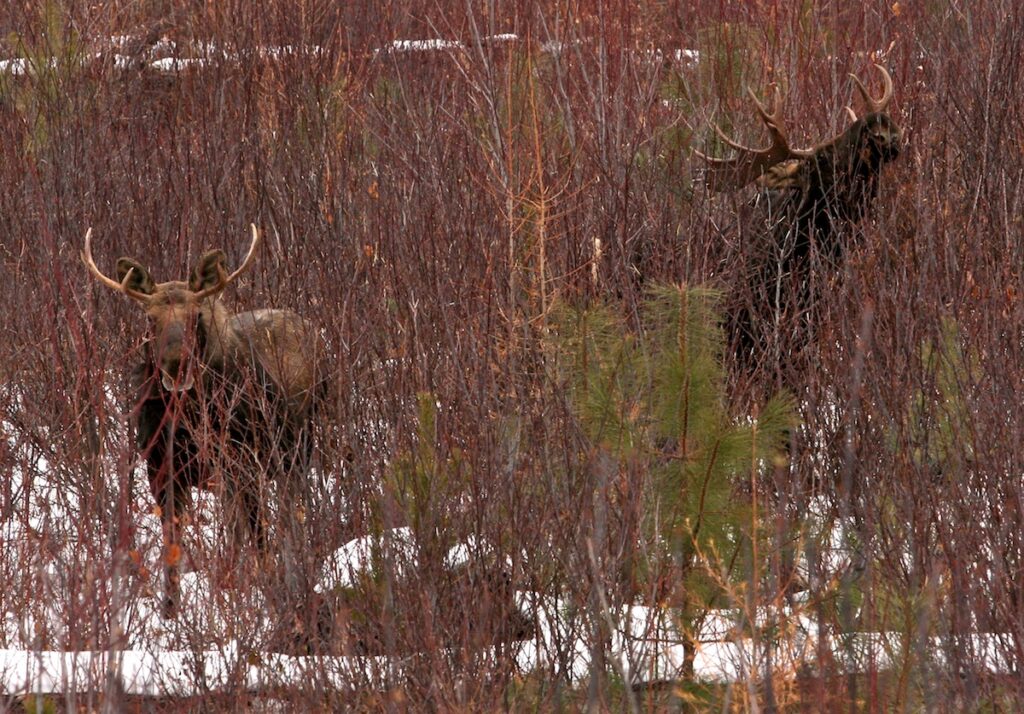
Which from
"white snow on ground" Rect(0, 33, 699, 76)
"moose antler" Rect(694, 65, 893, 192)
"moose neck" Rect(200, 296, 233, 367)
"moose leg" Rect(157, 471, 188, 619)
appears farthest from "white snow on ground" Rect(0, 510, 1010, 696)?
"white snow on ground" Rect(0, 33, 699, 76)

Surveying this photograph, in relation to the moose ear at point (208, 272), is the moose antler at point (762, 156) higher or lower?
higher

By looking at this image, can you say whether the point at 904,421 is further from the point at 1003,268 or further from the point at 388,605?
the point at 388,605

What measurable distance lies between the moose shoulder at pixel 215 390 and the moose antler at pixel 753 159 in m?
1.85

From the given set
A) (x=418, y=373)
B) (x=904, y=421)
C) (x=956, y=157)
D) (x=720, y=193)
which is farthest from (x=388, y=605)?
(x=956, y=157)

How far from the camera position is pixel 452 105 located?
7.69 metres

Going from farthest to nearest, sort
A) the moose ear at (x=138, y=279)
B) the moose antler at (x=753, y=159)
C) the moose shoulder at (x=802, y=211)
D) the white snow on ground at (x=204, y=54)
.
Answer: the white snow on ground at (x=204, y=54) → the moose antler at (x=753, y=159) → the moose shoulder at (x=802, y=211) → the moose ear at (x=138, y=279)

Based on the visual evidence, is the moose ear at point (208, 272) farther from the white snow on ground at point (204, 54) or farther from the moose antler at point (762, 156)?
the white snow on ground at point (204, 54)

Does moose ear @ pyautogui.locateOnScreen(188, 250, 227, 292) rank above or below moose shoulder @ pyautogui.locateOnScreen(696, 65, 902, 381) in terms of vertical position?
below

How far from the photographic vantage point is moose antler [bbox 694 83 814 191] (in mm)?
5789

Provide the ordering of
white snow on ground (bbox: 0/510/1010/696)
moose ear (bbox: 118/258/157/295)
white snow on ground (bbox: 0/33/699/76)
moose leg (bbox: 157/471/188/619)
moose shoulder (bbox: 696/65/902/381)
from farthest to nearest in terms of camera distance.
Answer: white snow on ground (bbox: 0/33/699/76)
moose shoulder (bbox: 696/65/902/381)
moose ear (bbox: 118/258/157/295)
moose leg (bbox: 157/471/188/619)
white snow on ground (bbox: 0/510/1010/696)

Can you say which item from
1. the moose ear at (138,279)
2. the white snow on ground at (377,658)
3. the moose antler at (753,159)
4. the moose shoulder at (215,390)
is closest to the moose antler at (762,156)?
the moose antler at (753,159)

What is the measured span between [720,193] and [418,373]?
2.10m

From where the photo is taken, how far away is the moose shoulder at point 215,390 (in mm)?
4512

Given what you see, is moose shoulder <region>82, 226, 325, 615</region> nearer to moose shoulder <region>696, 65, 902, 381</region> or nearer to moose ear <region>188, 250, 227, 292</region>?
moose ear <region>188, 250, 227, 292</region>
